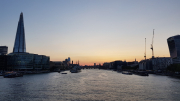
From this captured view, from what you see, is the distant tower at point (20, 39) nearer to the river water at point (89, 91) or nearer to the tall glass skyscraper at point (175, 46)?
the river water at point (89, 91)

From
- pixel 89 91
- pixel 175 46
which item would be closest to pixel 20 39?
pixel 89 91

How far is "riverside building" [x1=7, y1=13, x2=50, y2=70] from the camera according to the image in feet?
517

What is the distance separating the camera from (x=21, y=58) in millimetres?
158875

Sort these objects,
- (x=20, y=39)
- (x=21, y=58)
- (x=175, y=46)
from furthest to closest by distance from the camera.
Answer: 1. (x=175, y=46)
2. (x=20, y=39)
3. (x=21, y=58)

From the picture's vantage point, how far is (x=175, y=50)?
191250mm

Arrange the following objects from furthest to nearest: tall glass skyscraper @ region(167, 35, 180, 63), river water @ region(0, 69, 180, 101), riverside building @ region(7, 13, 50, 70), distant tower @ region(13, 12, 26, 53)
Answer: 1. tall glass skyscraper @ region(167, 35, 180, 63)
2. distant tower @ region(13, 12, 26, 53)
3. riverside building @ region(7, 13, 50, 70)
4. river water @ region(0, 69, 180, 101)

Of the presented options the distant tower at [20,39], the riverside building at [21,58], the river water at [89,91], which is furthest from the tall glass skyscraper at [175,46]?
the distant tower at [20,39]

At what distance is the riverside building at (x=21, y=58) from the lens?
158 m

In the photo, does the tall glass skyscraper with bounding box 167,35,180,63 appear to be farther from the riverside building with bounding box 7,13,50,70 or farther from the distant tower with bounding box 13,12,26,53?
the distant tower with bounding box 13,12,26,53

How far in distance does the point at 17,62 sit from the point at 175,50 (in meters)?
173

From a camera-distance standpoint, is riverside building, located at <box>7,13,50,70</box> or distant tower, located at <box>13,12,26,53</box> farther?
distant tower, located at <box>13,12,26,53</box>

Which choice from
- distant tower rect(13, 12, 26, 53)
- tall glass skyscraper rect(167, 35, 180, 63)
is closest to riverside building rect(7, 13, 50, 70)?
distant tower rect(13, 12, 26, 53)

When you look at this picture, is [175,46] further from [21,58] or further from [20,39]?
[20,39]

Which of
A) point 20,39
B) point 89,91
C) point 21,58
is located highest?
point 20,39
